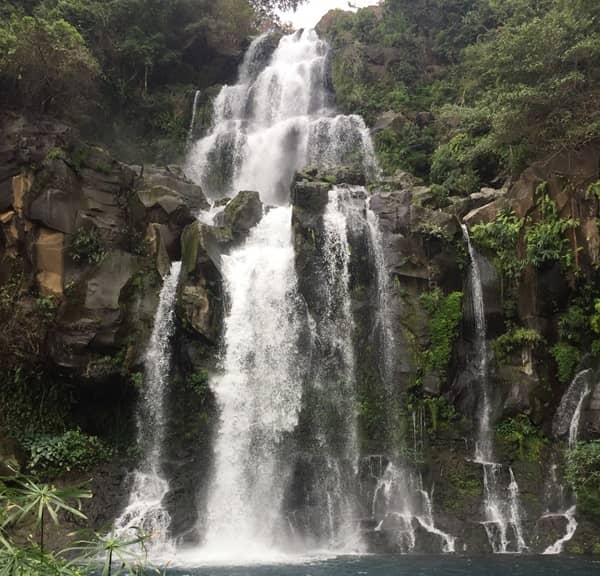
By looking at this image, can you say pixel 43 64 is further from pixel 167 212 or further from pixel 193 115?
pixel 193 115

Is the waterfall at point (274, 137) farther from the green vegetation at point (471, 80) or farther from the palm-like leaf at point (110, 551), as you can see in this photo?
the palm-like leaf at point (110, 551)

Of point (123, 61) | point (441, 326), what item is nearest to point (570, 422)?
point (441, 326)

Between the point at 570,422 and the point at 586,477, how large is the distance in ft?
7.51

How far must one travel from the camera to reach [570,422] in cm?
1593

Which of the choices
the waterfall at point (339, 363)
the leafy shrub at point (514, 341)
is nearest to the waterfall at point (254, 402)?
the waterfall at point (339, 363)

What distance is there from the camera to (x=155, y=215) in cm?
1898

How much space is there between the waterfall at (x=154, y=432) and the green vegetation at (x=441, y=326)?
7.29 metres

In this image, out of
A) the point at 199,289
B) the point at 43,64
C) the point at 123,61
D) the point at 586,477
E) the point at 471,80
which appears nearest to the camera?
the point at 586,477

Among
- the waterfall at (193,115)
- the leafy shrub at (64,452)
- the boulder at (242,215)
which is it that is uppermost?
the waterfall at (193,115)

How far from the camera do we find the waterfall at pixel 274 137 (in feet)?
88.2

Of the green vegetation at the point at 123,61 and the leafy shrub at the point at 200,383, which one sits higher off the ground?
the green vegetation at the point at 123,61

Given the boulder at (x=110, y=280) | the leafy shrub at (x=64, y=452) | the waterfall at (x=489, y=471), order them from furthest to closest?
1. the boulder at (x=110, y=280)
2. the leafy shrub at (x=64, y=452)
3. the waterfall at (x=489, y=471)

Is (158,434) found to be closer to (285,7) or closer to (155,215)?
(155,215)

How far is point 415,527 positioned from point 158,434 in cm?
707
